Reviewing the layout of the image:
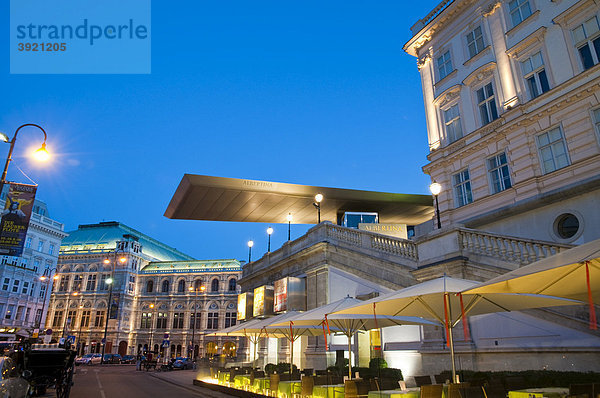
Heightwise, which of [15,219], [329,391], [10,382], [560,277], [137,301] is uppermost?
[137,301]

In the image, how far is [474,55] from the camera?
24.3m

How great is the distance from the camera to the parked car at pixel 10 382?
937 cm

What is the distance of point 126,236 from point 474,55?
247 feet

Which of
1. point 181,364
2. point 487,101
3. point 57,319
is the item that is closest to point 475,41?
point 487,101

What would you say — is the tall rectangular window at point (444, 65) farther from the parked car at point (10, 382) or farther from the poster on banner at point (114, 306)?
the poster on banner at point (114, 306)

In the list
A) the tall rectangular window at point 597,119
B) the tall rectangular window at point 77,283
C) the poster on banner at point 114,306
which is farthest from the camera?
the tall rectangular window at point 77,283

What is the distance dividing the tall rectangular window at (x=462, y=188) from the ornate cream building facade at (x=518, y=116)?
0.06 m

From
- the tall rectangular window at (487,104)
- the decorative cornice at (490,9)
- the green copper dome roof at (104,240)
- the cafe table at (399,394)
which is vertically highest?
the green copper dome roof at (104,240)

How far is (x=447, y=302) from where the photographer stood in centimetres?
1009

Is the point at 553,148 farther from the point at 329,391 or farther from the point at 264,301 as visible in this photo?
the point at 264,301

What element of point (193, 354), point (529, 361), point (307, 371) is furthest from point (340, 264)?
point (193, 354)

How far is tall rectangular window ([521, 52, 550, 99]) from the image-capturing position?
20.3 metres

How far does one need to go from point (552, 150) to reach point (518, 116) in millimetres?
2492

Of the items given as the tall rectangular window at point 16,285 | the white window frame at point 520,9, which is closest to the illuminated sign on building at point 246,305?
the white window frame at point 520,9
